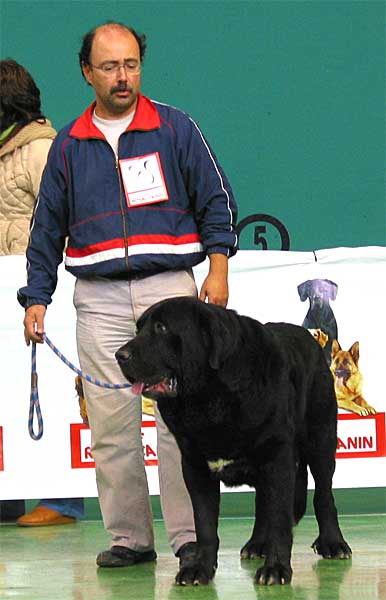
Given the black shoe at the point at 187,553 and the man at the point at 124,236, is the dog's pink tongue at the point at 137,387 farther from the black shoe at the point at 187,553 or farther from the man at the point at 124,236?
the black shoe at the point at 187,553

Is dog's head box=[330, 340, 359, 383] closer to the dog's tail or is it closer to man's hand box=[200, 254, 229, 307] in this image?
the dog's tail

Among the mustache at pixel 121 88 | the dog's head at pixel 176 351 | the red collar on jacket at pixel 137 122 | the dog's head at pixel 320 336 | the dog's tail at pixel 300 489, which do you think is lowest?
the dog's tail at pixel 300 489

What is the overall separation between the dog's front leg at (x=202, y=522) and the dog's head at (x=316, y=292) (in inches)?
69.2

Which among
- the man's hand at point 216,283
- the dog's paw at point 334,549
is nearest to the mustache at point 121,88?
the man's hand at point 216,283

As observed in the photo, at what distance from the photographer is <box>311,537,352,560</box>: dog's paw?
15.1 ft

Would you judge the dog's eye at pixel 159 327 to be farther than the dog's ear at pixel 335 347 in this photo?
No

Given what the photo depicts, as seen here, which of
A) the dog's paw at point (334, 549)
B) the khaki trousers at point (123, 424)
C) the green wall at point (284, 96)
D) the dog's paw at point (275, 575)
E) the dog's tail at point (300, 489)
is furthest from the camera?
the green wall at point (284, 96)

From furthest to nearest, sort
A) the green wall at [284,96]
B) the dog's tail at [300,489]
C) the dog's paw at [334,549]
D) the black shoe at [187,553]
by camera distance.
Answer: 1. the green wall at [284,96]
2. the dog's tail at [300,489]
3. the dog's paw at [334,549]
4. the black shoe at [187,553]

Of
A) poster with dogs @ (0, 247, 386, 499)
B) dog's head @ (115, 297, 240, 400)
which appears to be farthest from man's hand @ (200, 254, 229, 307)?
poster with dogs @ (0, 247, 386, 499)

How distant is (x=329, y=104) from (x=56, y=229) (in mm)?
4340

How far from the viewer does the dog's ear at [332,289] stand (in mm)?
5832

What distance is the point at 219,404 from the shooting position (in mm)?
4059

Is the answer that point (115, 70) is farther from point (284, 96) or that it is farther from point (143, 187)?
point (284, 96)

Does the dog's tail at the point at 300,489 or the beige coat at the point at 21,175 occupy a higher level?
the beige coat at the point at 21,175
